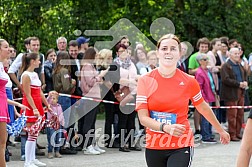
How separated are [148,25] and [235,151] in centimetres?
1038

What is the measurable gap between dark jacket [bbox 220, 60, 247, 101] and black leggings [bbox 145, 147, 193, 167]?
7.67 meters

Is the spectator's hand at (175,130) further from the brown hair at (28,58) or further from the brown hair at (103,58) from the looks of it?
the brown hair at (103,58)

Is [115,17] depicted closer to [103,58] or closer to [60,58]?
[103,58]

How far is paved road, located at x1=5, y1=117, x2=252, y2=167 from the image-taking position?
32.0 ft

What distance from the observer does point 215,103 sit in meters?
13.7

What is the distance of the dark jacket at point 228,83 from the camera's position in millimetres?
13141

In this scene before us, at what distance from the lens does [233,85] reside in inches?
517

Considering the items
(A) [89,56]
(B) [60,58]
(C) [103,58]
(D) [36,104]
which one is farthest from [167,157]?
(C) [103,58]

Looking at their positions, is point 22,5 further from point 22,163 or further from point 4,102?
point 4,102

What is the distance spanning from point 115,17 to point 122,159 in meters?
11.5

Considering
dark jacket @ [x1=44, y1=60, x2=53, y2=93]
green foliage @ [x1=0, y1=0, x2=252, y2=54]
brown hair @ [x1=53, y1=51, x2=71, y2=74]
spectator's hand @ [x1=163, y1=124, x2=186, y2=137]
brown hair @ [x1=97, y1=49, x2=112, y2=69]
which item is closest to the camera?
spectator's hand @ [x1=163, y1=124, x2=186, y2=137]

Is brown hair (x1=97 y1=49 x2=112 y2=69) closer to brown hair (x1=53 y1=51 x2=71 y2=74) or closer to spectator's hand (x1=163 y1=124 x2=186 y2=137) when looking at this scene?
brown hair (x1=53 y1=51 x2=71 y2=74)

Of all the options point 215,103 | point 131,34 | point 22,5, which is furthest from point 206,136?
point 22,5

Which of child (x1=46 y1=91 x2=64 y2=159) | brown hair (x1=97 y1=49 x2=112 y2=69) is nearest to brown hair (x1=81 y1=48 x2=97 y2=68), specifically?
brown hair (x1=97 y1=49 x2=112 y2=69)
